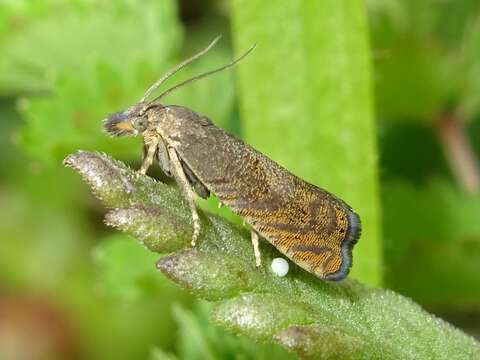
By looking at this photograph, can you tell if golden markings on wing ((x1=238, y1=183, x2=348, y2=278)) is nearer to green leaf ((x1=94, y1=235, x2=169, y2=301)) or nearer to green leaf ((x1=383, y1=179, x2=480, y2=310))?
green leaf ((x1=94, y1=235, x2=169, y2=301))

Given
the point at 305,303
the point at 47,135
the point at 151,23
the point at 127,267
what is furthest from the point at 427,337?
the point at 151,23

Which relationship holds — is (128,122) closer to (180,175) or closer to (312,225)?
(180,175)

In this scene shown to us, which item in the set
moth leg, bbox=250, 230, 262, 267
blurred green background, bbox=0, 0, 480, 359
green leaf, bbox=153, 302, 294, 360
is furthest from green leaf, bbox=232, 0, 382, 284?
moth leg, bbox=250, 230, 262, 267

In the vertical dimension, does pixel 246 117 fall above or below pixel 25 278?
above

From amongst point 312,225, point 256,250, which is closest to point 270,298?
point 256,250

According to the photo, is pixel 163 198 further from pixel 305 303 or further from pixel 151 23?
pixel 151 23
